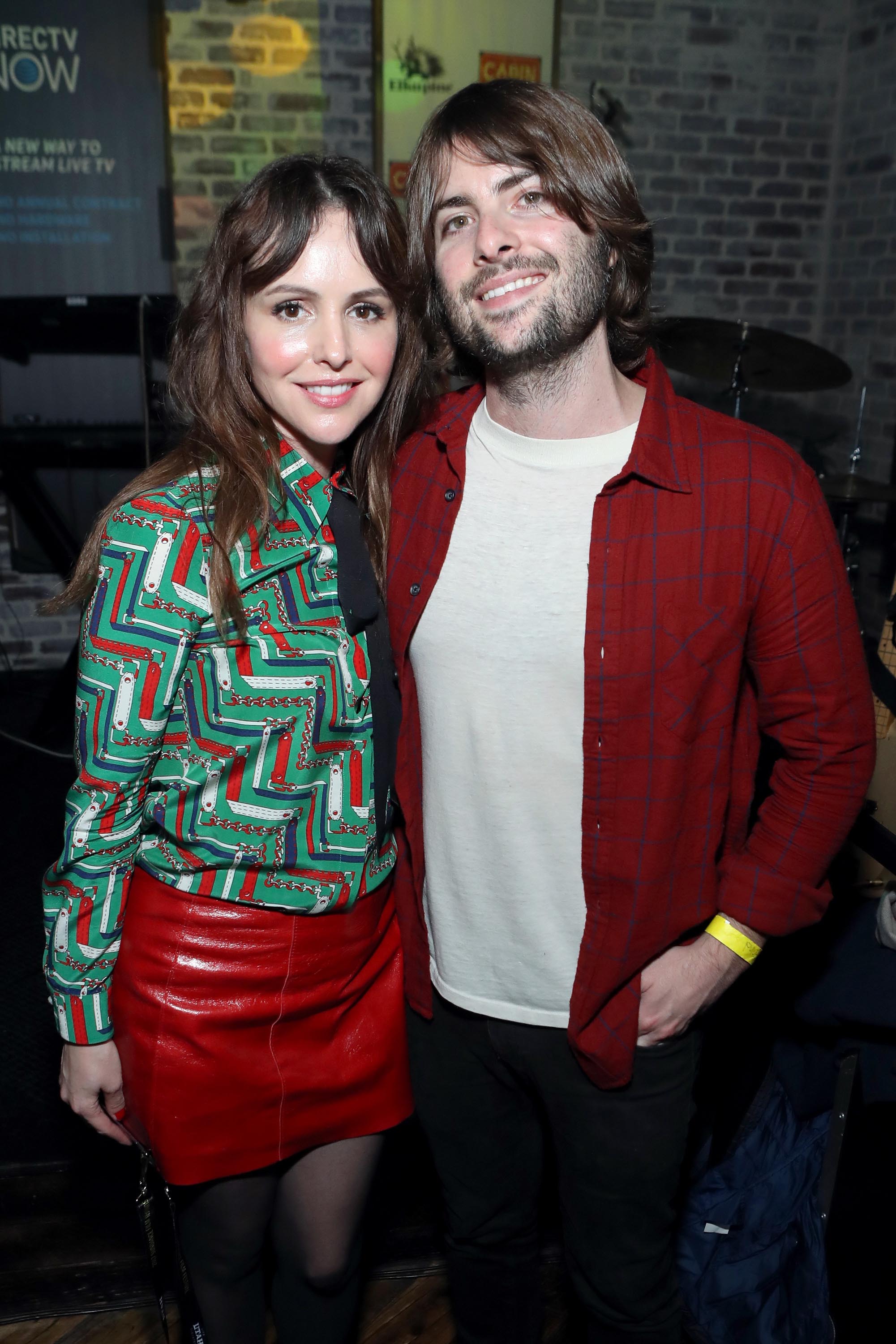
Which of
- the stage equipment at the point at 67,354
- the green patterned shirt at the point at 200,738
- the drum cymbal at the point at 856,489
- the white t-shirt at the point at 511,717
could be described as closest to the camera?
the green patterned shirt at the point at 200,738

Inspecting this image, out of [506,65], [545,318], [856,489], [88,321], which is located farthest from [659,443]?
[506,65]

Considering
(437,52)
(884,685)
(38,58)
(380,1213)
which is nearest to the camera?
(884,685)

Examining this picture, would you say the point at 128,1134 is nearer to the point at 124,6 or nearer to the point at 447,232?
the point at 447,232

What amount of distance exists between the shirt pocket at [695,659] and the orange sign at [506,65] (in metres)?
3.74

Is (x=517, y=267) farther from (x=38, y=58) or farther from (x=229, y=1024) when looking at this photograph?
(x=38, y=58)

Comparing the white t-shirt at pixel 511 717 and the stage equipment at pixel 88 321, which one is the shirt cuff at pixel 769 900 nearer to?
the white t-shirt at pixel 511 717

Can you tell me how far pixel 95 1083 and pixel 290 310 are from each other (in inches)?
37.6

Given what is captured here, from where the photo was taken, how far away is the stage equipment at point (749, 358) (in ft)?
11.5

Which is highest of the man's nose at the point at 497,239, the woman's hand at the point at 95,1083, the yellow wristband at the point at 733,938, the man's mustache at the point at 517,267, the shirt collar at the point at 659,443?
the man's nose at the point at 497,239

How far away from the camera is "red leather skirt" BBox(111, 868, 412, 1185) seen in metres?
1.21

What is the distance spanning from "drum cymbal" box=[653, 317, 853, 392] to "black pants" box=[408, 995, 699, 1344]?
263cm

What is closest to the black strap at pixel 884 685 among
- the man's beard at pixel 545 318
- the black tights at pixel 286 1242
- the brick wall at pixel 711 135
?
the man's beard at pixel 545 318

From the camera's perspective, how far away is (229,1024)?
1.23m

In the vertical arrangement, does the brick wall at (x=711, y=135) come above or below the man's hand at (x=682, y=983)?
above
